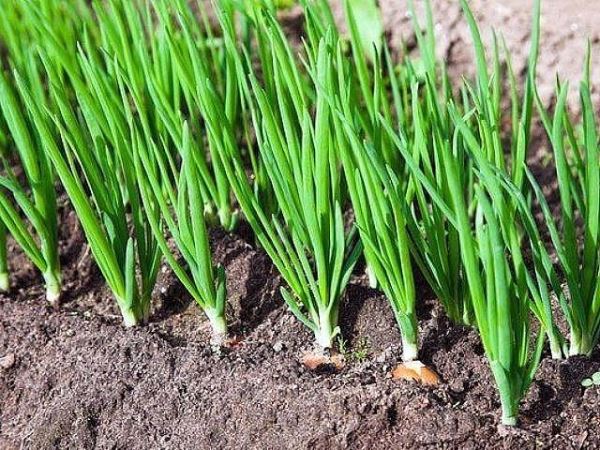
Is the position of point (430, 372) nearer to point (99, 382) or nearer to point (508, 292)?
point (508, 292)

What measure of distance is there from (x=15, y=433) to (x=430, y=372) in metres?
0.71

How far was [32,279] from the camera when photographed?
205 centimetres

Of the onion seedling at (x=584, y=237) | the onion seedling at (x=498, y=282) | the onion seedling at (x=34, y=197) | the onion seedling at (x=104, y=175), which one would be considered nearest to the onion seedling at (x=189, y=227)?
the onion seedling at (x=104, y=175)

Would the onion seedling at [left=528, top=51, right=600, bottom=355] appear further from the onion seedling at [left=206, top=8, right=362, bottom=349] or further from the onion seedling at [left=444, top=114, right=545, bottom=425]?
the onion seedling at [left=206, top=8, right=362, bottom=349]

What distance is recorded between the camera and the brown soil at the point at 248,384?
1521mm

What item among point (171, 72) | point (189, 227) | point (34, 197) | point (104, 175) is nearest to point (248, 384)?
point (189, 227)

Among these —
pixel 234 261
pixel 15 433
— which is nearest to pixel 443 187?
pixel 234 261

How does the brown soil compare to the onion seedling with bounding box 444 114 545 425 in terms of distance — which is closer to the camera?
the onion seedling with bounding box 444 114 545 425

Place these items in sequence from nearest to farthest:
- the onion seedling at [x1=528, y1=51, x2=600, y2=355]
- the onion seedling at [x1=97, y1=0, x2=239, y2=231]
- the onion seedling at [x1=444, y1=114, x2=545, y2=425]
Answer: the onion seedling at [x1=444, y1=114, x2=545, y2=425] → the onion seedling at [x1=528, y1=51, x2=600, y2=355] → the onion seedling at [x1=97, y1=0, x2=239, y2=231]

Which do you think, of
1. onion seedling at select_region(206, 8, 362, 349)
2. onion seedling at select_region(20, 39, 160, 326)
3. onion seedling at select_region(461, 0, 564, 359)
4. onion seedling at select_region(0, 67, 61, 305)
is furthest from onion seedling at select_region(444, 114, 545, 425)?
onion seedling at select_region(0, 67, 61, 305)

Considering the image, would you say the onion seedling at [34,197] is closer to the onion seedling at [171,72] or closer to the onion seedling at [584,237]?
the onion seedling at [171,72]

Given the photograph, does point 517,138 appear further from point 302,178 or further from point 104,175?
point 104,175

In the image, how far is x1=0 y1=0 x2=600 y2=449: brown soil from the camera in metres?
1.52

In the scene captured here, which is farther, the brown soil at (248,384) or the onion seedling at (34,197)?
the onion seedling at (34,197)
